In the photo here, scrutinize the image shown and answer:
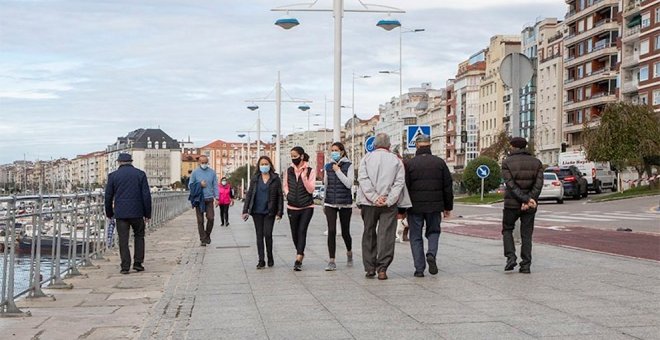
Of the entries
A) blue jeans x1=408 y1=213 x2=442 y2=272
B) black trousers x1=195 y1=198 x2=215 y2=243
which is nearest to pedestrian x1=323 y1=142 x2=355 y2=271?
blue jeans x1=408 y1=213 x2=442 y2=272

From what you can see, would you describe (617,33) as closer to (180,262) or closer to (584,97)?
Result: (584,97)

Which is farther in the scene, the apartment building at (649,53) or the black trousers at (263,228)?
the apartment building at (649,53)

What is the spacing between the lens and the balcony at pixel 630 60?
83750mm

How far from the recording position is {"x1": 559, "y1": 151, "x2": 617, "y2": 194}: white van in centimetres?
5959

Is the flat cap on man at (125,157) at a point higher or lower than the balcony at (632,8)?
lower

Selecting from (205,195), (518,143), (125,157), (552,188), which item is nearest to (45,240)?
(125,157)

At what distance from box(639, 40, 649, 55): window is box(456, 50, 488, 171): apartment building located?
5122 centimetres

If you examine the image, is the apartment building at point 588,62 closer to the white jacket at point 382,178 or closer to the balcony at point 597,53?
Answer: the balcony at point 597,53

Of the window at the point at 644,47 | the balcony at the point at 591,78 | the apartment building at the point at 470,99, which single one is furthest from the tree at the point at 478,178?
the apartment building at the point at 470,99

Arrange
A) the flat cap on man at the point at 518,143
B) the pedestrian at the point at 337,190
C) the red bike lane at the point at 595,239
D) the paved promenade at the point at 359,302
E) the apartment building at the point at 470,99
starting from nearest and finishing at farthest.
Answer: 1. the paved promenade at the point at 359,302
2. the flat cap on man at the point at 518,143
3. the pedestrian at the point at 337,190
4. the red bike lane at the point at 595,239
5. the apartment building at the point at 470,99

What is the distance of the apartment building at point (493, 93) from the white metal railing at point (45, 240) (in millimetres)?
109470

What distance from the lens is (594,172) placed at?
5991 centimetres

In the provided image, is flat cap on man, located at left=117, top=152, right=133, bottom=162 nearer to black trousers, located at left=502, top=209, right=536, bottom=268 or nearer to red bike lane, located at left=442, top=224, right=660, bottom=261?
black trousers, located at left=502, top=209, right=536, bottom=268

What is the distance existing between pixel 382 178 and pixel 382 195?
0.22 meters
